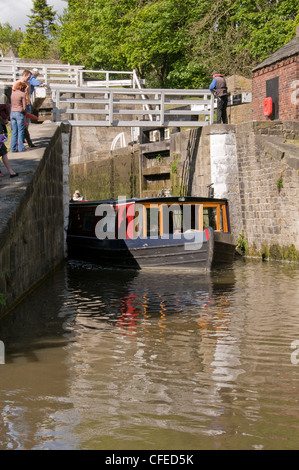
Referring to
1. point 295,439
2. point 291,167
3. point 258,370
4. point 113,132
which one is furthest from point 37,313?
point 113,132

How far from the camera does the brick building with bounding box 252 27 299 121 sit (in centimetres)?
1936

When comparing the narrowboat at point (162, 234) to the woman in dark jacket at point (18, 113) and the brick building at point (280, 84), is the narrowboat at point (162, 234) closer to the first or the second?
the woman in dark jacket at point (18, 113)

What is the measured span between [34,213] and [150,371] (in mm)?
5659

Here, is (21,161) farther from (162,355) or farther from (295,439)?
(295,439)

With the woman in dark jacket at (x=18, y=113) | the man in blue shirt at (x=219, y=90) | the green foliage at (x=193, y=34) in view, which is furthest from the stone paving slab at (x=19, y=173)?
the green foliage at (x=193, y=34)

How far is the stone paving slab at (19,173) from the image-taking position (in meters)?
9.21

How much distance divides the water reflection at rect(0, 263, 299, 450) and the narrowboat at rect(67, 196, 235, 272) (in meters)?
3.12

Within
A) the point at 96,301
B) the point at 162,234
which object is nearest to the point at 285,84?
the point at 162,234

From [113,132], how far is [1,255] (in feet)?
81.8

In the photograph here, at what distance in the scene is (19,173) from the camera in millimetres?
11078

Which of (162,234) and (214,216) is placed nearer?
(162,234)

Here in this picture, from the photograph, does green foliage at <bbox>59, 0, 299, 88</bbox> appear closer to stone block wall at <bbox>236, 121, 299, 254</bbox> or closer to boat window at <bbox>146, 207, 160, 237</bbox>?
stone block wall at <bbox>236, 121, 299, 254</bbox>

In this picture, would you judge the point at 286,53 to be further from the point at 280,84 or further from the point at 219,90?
the point at 219,90

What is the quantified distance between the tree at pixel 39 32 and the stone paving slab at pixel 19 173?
50.8 m
